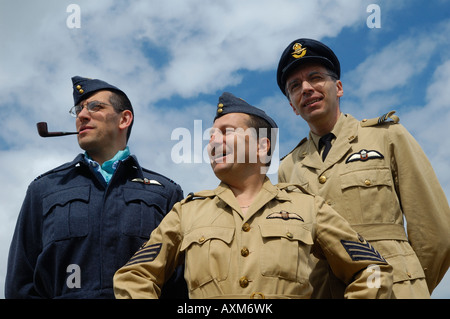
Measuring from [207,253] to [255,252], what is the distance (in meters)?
0.36

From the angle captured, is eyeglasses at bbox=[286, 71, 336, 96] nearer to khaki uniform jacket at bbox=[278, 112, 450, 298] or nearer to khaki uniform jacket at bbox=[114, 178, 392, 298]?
khaki uniform jacket at bbox=[278, 112, 450, 298]

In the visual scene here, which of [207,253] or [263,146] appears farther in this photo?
[263,146]

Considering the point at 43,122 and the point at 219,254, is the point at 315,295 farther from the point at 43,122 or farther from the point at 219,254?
the point at 43,122

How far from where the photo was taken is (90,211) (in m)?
4.88

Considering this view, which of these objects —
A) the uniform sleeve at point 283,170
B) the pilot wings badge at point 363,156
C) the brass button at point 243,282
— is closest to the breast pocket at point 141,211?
the uniform sleeve at point 283,170

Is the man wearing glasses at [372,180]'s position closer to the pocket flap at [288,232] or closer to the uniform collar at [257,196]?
the pocket flap at [288,232]

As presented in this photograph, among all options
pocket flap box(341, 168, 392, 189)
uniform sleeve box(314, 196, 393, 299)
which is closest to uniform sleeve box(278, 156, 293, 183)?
pocket flap box(341, 168, 392, 189)

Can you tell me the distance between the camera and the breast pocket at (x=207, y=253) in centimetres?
377

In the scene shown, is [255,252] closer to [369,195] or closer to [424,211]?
[369,195]

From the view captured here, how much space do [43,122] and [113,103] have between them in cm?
76

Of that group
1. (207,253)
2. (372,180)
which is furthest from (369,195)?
(207,253)

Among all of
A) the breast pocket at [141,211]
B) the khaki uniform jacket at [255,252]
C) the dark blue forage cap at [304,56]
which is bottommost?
the khaki uniform jacket at [255,252]

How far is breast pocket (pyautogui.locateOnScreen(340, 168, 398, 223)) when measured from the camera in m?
4.62

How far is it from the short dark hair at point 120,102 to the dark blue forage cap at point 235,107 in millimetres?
1334
